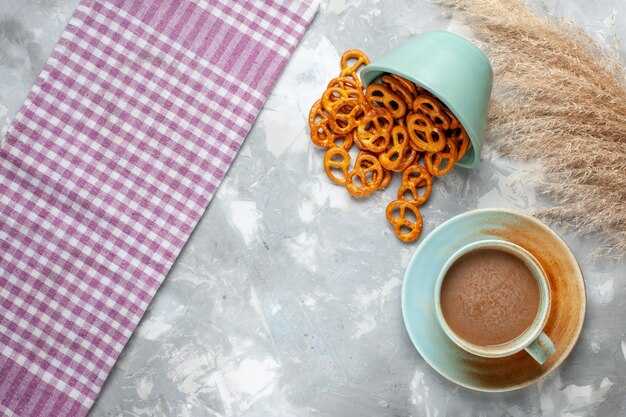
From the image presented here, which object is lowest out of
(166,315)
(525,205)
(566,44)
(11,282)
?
(11,282)

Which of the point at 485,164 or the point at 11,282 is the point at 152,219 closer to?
the point at 11,282

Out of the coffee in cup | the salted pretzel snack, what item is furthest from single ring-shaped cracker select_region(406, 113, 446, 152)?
the coffee in cup

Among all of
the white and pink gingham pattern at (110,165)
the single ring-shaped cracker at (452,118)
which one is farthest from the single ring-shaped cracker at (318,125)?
the single ring-shaped cracker at (452,118)

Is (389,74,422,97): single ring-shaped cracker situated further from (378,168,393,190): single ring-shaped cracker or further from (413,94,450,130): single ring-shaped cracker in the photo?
(378,168,393,190): single ring-shaped cracker

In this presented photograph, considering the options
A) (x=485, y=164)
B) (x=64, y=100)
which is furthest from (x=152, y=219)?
(x=485, y=164)

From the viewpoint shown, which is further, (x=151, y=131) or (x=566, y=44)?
(x=151, y=131)

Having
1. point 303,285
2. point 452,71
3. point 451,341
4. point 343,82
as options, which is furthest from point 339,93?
point 451,341

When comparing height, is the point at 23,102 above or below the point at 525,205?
below
